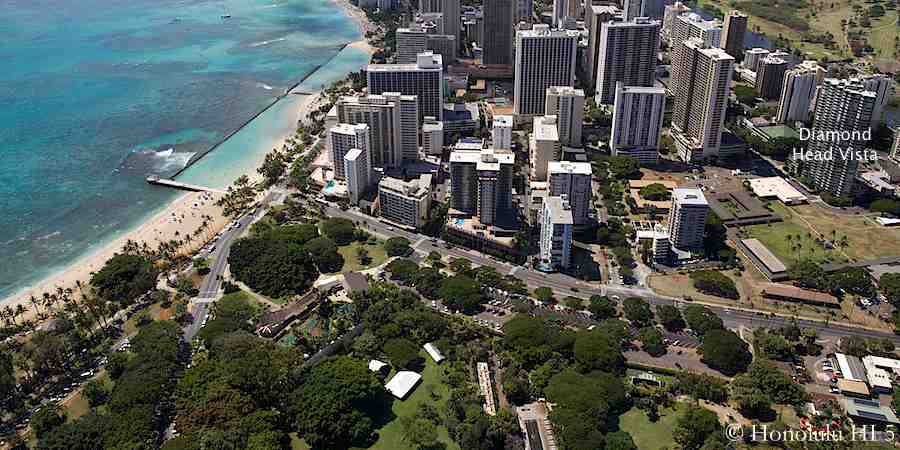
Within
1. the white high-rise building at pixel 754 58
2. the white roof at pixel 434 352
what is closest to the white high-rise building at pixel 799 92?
the white high-rise building at pixel 754 58

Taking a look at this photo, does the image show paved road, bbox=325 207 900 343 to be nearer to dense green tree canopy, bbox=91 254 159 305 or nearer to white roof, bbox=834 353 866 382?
white roof, bbox=834 353 866 382

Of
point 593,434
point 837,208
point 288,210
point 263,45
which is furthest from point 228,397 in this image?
point 263,45

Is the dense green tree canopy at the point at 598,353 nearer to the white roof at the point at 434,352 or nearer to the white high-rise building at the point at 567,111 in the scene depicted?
the white roof at the point at 434,352

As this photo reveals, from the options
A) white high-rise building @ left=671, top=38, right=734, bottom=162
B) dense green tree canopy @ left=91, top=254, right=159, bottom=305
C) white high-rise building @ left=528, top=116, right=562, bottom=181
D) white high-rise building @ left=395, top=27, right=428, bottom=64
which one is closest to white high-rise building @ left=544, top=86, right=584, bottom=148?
white high-rise building @ left=528, top=116, right=562, bottom=181

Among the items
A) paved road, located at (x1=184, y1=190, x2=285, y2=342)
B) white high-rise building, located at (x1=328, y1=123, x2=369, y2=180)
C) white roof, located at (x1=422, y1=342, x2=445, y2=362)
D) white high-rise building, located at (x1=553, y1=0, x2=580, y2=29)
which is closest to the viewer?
white roof, located at (x1=422, y1=342, x2=445, y2=362)

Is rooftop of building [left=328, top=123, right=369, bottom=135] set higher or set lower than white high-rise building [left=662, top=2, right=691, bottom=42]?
lower
